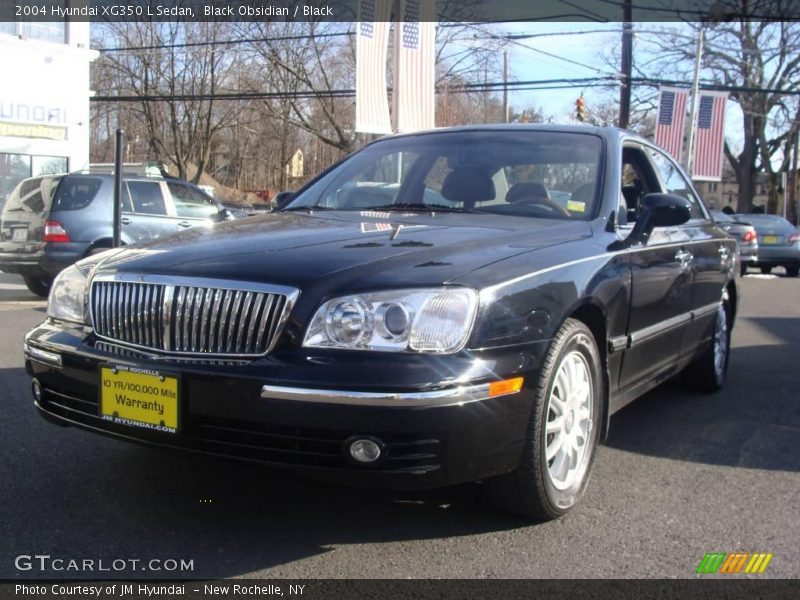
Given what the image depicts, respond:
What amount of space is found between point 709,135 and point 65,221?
2281cm

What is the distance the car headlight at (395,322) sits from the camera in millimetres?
2668

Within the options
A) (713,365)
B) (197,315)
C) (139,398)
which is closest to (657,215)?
(713,365)

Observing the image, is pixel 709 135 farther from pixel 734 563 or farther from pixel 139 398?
pixel 139 398

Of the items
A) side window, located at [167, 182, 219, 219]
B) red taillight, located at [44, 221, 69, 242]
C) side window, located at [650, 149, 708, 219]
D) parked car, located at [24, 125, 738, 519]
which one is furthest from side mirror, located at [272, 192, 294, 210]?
side window, located at [167, 182, 219, 219]

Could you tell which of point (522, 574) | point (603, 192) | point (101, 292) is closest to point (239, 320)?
point (101, 292)

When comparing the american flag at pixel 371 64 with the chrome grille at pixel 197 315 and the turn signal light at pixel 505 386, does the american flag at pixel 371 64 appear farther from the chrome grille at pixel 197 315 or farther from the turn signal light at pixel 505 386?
the turn signal light at pixel 505 386

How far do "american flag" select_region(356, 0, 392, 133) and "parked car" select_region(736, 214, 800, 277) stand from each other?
8985 mm

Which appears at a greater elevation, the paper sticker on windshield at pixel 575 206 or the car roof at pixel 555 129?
the car roof at pixel 555 129

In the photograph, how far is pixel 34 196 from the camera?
35.5ft

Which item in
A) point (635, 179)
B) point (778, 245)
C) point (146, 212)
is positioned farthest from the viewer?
point (778, 245)

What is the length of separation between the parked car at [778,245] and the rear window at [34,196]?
14716 millimetres

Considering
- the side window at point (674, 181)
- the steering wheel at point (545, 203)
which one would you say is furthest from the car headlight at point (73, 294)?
the side window at point (674, 181)

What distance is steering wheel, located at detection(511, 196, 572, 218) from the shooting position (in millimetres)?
3947

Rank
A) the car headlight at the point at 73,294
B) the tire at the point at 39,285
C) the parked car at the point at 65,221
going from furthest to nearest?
1. the tire at the point at 39,285
2. the parked car at the point at 65,221
3. the car headlight at the point at 73,294
